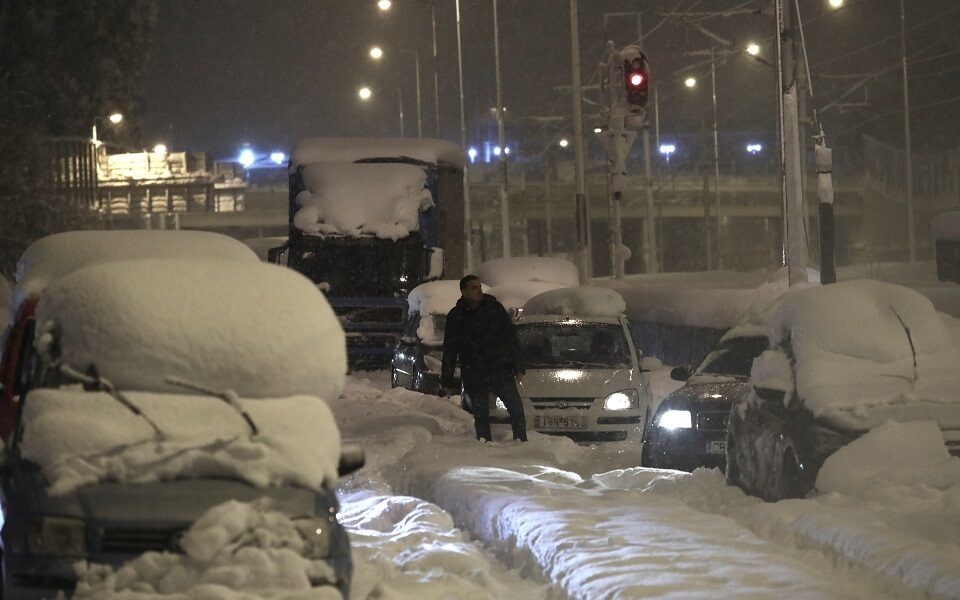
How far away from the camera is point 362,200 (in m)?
26.6

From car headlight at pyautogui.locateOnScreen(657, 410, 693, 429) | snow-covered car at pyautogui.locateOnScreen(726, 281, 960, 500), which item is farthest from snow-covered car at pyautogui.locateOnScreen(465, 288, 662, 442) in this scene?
snow-covered car at pyautogui.locateOnScreen(726, 281, 960, 500)

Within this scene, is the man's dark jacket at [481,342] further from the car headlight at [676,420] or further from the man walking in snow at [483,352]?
the car headlight at [676,420]

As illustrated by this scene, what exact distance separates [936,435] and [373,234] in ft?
59.9

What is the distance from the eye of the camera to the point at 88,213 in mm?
51219

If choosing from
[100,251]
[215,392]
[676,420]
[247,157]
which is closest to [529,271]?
[676,420]

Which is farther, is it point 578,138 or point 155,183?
point 155,183

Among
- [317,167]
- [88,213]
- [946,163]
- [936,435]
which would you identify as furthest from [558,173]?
[936,435]

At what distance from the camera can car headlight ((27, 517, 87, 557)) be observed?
5.69 m

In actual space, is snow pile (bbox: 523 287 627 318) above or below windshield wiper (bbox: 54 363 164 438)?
below

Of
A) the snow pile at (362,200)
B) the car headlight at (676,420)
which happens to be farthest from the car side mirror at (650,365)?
the snow pile at (362,200)

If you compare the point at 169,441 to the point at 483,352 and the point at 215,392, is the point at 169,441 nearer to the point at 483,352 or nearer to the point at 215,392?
the point at 215,392

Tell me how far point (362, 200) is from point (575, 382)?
12345mm

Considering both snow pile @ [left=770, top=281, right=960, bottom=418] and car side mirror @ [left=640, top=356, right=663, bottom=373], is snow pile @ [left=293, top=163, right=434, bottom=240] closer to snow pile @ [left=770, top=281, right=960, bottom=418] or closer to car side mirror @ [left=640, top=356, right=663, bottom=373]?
car side mirror @ [left=640, top=356, right=663, bottom=373]

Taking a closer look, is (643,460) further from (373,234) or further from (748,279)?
(748,279)
